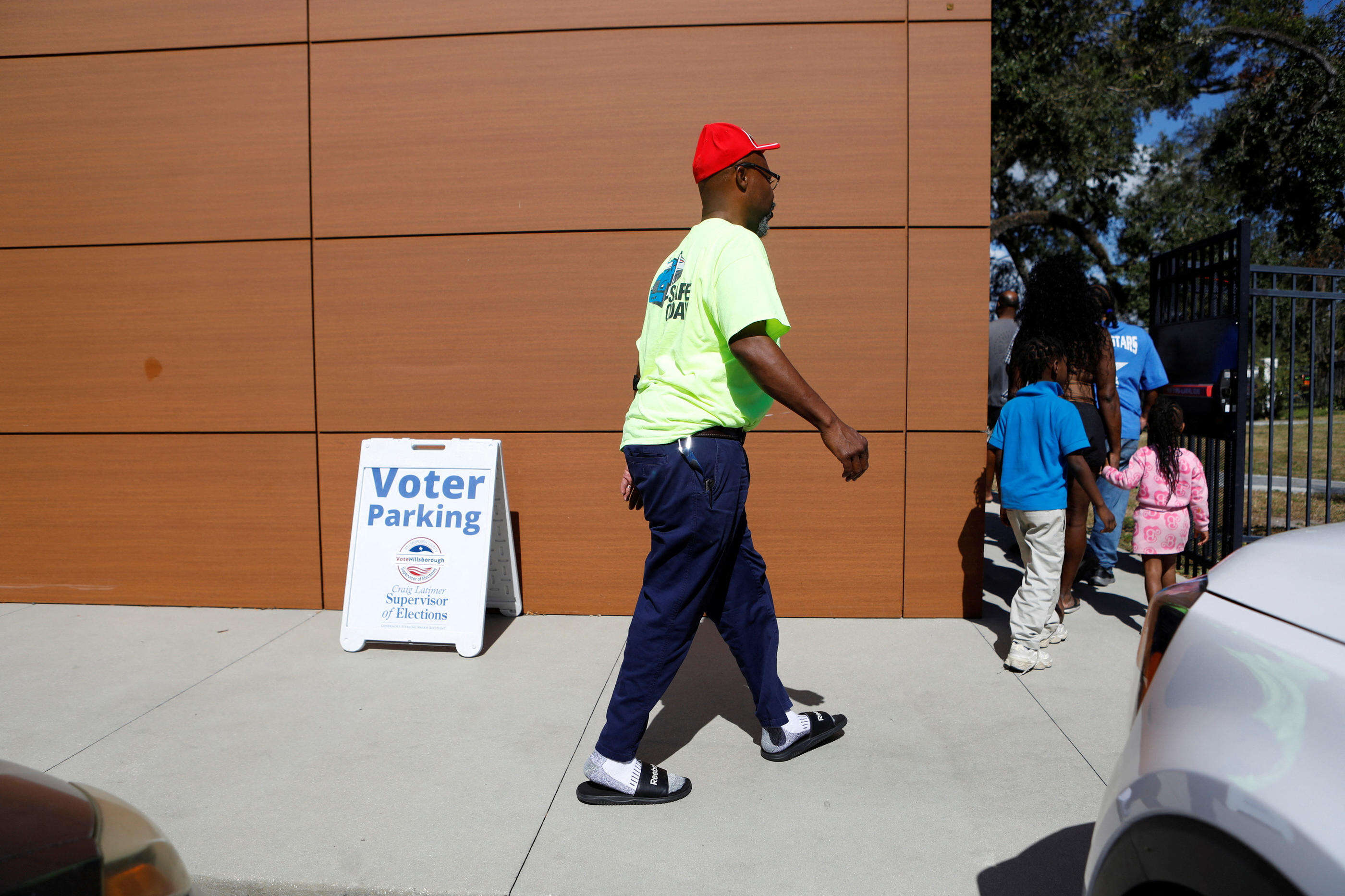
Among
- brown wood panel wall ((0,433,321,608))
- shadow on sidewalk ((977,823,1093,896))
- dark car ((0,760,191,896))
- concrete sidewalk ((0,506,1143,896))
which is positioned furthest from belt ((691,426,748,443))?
brown wood panel wall ((0,433,321,608))

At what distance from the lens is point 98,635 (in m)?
4.79

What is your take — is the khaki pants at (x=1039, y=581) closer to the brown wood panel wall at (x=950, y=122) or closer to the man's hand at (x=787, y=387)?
the brown wood panel wall at (x=950, y=122)

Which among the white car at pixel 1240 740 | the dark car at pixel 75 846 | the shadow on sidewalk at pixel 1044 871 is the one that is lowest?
the shadow on sidewalk at pixel 1044 871

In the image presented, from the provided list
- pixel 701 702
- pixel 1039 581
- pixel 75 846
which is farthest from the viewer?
pixel 1039 581

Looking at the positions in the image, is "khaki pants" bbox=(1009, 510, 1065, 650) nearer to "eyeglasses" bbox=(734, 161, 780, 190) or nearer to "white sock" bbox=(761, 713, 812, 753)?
"white sock" bbox=(761, 713, 812, 753)

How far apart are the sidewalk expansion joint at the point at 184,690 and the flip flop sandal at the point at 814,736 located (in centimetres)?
252

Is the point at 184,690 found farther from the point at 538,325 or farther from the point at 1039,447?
the point at 1039,447

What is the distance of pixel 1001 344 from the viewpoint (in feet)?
21.3

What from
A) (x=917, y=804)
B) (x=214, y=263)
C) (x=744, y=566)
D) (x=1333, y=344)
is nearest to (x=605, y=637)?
(x=744, y=566)

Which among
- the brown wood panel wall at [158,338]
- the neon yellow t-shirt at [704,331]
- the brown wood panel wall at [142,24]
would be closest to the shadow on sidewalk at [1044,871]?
the neon yellow t-shirt at [704,331]

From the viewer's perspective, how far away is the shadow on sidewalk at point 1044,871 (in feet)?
8.17

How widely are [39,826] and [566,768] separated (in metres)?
1.97

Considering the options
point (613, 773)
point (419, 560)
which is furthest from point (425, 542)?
point (613, 773)

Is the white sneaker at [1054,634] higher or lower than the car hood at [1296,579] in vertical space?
lower
